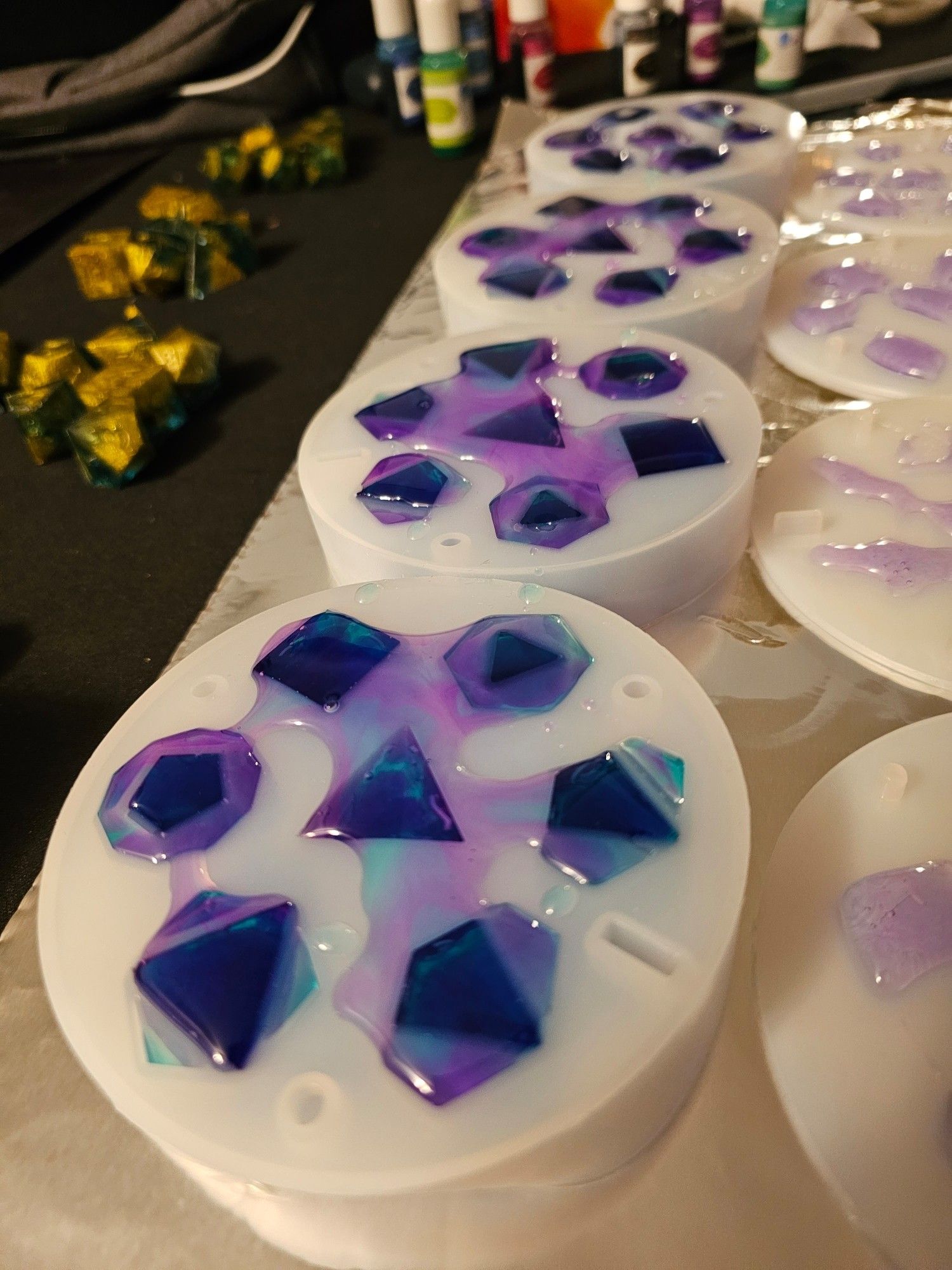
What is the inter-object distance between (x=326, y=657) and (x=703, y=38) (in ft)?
4.51

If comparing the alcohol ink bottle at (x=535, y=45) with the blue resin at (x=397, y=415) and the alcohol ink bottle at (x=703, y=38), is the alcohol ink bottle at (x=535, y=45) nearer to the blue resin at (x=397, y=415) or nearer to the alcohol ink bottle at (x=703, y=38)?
the alcohol ink bottle at (x=703, y=38)

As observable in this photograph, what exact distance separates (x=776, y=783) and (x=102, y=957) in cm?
38

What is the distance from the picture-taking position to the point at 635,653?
1.77ft

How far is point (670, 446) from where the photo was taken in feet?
2.19

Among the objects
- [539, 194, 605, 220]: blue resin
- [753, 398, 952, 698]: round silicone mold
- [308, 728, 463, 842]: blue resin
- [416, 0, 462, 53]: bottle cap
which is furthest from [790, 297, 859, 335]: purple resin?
[416, 0, 462, 53]: bottle cap

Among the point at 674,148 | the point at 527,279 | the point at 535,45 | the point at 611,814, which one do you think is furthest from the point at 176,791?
the point at 535,45

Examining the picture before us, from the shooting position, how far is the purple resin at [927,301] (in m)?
0.87

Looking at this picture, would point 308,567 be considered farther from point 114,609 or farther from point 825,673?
point 825,673

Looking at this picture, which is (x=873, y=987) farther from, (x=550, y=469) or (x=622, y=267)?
(x=622, y=267)

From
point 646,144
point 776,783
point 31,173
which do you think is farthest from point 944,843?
point 31,173

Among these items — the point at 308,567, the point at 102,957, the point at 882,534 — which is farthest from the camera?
the point at 308,567

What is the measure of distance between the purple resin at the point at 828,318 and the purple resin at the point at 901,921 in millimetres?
570

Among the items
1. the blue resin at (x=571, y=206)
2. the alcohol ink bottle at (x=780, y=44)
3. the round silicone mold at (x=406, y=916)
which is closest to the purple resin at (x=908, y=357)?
the blue resin at (x=571, y=206)

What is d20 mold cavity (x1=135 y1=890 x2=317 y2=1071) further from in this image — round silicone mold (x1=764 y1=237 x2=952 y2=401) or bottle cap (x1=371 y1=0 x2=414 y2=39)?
A: bottle cap (x1=371 y1=0 x2=414 y2=39)
